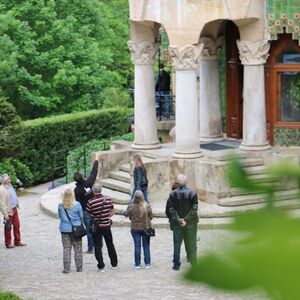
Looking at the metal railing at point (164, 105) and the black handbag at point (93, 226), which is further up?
the metal railing at point (164, 105)

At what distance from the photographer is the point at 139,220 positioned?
1427cm

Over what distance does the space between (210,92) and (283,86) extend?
2.11 m

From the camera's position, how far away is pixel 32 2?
32.9 meters

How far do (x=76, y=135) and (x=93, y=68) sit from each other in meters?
4.22

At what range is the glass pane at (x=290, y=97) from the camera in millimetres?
19875

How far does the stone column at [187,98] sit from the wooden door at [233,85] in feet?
8.48

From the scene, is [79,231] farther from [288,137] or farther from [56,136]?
[56,136]

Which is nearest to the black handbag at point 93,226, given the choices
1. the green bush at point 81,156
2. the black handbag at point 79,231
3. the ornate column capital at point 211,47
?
the black handbag at point 79,231

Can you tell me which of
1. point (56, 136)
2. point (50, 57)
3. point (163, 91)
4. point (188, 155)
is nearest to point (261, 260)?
point (188, 155)

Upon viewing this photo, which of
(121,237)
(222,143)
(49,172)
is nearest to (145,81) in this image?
(222,143)

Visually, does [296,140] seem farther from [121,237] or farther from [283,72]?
[121,237]

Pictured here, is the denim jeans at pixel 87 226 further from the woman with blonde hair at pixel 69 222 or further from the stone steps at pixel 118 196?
the stone steps at pixel 118 196

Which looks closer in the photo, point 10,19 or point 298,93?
point 298,93

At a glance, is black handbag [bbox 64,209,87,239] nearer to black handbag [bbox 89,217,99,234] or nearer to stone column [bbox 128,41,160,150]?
black handbag [bbox 89,217,99,234]
